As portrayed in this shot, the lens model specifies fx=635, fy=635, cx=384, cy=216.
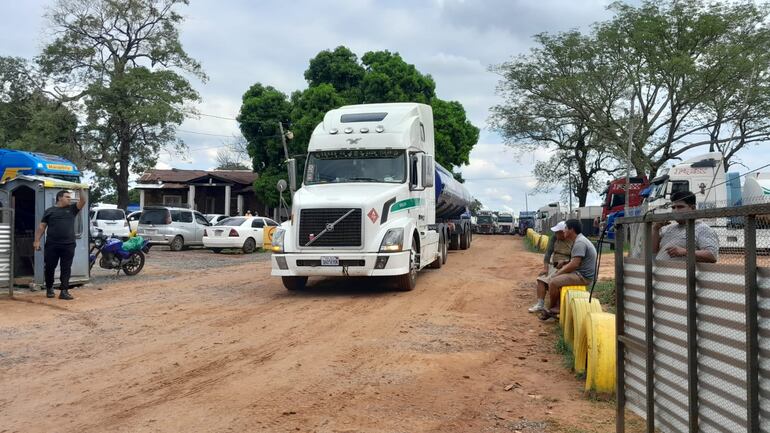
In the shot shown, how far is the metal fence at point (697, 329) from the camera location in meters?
2.66

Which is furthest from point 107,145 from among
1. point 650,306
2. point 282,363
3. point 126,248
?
point 650,306

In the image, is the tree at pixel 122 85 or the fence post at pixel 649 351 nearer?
the fence post at pixel 649 351

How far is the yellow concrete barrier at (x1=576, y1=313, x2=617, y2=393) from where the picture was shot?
18.0 feet

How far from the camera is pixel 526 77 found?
3519 cm

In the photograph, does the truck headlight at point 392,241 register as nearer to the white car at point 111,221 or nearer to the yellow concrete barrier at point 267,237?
the yellow concrete barrier at point 267,237

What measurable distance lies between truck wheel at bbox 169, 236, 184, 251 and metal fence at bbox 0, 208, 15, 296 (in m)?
13.5

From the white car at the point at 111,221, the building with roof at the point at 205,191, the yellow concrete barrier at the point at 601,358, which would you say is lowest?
the yellow concrete barrier at the point at 601,358

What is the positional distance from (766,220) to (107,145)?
1373 inches

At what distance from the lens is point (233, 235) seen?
23.9m

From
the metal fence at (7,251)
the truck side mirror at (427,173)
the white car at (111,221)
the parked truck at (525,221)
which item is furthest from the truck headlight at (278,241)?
the parked truck at (525,221)

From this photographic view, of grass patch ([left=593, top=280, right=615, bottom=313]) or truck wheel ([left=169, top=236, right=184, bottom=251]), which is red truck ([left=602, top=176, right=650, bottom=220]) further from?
truck wheel ([left=169, top=236, right=184, bottom=251])

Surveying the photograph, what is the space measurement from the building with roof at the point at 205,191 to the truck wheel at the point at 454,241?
2257 centimetres

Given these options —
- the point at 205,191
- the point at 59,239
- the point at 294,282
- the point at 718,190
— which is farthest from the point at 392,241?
the point at 205,191

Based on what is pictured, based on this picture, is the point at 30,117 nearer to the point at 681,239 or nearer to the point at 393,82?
the point at 393,82
